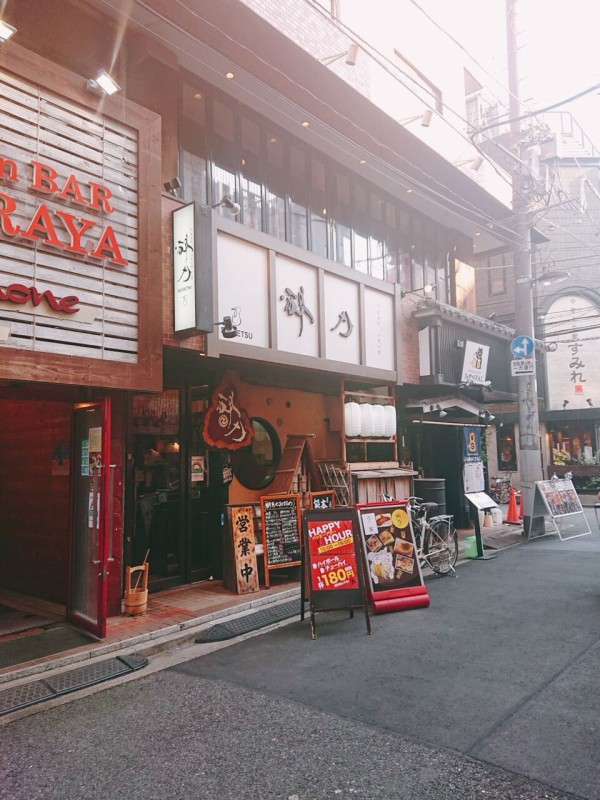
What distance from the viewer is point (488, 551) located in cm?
1280

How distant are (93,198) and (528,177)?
456 inches

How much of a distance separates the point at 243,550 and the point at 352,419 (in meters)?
3.69

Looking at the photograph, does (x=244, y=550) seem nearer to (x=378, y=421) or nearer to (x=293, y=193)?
(x=378, y=421)

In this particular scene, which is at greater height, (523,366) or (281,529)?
(523,366)

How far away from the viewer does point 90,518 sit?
292 inches

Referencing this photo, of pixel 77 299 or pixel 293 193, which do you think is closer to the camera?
pixel 77 299

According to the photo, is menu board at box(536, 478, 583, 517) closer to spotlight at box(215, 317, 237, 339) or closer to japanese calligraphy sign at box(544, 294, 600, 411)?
spotlight at box(215, 317, 237, 339)

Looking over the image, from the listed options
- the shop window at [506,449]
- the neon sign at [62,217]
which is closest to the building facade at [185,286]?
the neon sign at [62,217]

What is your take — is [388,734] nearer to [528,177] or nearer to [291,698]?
[291,698]

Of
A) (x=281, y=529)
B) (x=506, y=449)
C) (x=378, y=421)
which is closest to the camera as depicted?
(x=281, y=529)

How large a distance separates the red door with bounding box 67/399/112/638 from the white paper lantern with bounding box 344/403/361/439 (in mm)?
5134

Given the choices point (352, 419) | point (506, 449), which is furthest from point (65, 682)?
point (506, 449)

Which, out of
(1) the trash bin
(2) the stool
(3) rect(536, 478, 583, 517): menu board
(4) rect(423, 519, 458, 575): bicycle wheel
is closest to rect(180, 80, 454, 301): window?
(4) rect(423, 519, 458, 575): bicycle wheel

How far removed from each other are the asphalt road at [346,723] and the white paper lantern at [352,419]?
480cm
